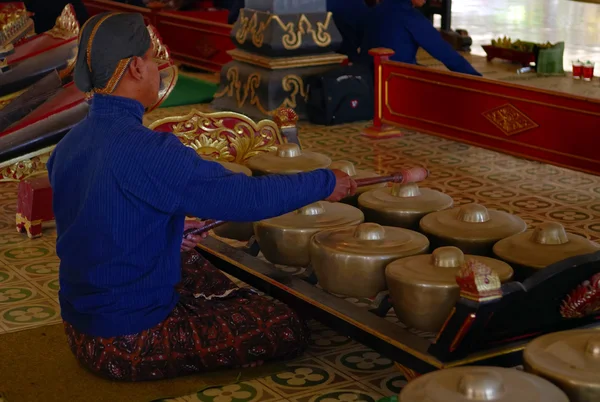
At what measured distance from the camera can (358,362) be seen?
2.40 metres

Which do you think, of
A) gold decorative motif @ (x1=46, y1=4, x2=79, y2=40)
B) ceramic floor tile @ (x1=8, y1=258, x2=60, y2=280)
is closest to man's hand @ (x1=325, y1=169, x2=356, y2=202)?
ceramic floor tile @ (x1=8, y1=258, x2=60, y2=280)

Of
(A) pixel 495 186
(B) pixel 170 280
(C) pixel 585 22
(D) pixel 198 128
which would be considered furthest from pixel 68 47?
(C) pixel 585 22

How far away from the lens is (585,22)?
1145 centimetres

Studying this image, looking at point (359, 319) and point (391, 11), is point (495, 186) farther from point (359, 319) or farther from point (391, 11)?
point (359, 319)

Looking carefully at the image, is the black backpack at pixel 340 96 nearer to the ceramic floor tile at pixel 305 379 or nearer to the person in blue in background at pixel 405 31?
the person in blue in background at pixel 405 31

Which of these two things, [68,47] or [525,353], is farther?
[68,47]

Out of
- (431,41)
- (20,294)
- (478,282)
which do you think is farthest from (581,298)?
(431,41)

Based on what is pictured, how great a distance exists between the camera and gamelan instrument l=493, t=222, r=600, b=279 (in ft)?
6.99

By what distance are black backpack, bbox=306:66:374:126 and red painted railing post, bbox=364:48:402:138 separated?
0.92 feet

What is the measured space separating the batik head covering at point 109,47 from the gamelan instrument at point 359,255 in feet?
2.01

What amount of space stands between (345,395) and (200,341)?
1.17ft

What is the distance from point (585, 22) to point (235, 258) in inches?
385

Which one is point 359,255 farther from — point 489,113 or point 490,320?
point 489,113

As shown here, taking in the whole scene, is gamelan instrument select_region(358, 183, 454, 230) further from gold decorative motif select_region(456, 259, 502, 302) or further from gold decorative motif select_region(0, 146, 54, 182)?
gold decorative motif select_region(0, 146, 54, 182)
